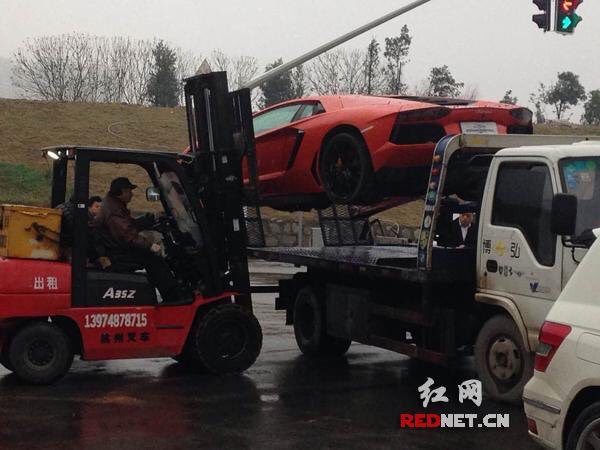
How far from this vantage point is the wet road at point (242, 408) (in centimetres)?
689

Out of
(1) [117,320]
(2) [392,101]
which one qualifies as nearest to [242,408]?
(1) [117,320]

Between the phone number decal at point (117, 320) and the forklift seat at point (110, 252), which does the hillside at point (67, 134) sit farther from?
the phone number decal at point (117, 320)

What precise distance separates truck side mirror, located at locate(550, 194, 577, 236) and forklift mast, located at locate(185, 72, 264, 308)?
12.2 ft

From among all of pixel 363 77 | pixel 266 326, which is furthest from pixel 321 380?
pixel 363 77

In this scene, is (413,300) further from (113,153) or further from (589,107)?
(589,107)

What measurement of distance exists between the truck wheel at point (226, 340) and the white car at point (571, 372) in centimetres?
438

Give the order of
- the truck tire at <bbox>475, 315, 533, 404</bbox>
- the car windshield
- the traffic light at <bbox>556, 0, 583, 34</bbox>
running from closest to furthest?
the truck tire at <bbox>475, 315, 533, 404</bbox>, the car windshield, the traffic light at <bbox>556, 0, 583, 34</bbox>

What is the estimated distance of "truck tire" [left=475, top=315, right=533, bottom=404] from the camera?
7.72 metres

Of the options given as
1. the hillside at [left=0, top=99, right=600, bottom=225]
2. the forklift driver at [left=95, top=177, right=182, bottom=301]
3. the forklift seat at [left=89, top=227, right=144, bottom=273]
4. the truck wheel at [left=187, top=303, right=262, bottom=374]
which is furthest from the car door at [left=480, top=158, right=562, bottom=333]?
the hillside at [left=0, top=99, right=600, bottom=225]

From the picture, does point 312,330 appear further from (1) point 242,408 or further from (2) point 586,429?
(2) point 586,429

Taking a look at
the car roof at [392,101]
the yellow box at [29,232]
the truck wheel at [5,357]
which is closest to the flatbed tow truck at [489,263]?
the car roof at [392,101]

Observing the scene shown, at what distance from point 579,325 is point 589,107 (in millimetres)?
55153

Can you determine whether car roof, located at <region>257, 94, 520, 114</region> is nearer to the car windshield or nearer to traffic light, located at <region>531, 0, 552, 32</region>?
the car windshield

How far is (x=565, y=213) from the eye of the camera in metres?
6.82
